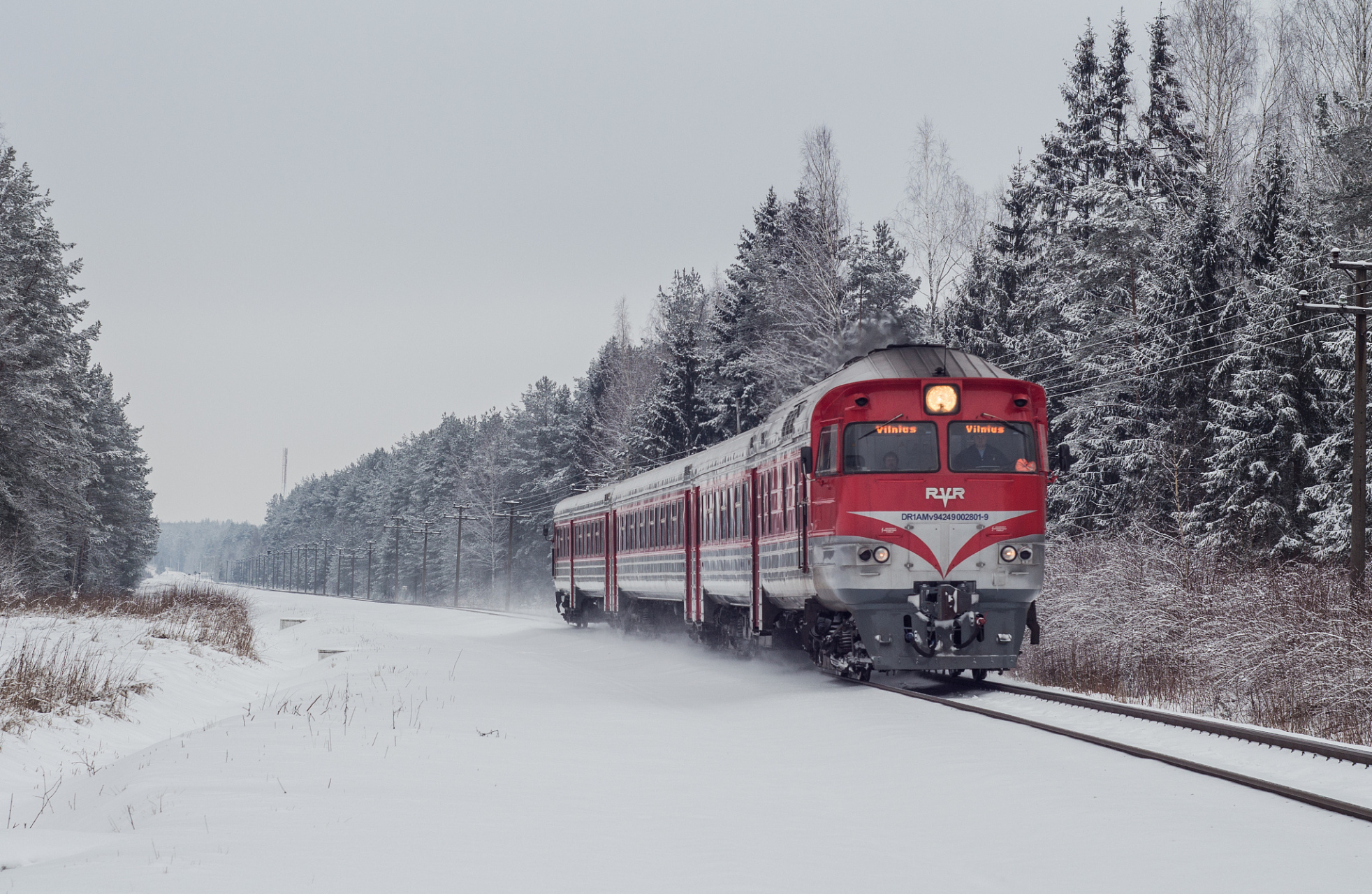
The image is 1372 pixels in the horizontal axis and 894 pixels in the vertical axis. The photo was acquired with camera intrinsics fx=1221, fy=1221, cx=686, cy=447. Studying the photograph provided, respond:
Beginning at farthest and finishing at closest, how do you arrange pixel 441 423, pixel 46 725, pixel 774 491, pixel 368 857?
pixel 441 423 → pixel 774 491 → pixel 46 725 → pixel 368 857

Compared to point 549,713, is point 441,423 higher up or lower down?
higher up

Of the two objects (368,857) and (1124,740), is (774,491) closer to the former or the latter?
(1124,740)

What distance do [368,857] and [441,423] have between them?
11343cm

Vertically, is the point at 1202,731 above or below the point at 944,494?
below

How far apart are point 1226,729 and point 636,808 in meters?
5.19

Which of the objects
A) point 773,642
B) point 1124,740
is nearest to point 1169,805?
point 1124,740

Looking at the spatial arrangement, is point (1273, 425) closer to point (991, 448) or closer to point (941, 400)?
point (991, 448)

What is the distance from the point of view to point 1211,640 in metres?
14.9

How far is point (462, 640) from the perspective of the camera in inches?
1189

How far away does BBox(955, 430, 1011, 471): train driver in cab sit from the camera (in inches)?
548

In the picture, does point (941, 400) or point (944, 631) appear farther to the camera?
point (941, 400)

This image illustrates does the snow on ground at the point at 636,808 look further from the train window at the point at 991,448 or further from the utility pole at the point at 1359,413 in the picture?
the utility pole at the point at 1359,413

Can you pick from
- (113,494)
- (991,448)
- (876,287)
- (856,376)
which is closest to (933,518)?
(991,448)

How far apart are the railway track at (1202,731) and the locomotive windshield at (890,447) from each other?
2585 mm
